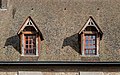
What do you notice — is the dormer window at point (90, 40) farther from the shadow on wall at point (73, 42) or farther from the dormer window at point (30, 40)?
the dormer window at point (30, 40)

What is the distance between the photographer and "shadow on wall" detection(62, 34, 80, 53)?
18.9 meters

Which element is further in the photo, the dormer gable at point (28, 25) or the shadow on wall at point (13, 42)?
the shadow on wall at point (13, 42)

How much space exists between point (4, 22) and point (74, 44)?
5339 mm

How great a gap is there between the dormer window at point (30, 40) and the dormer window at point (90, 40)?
2607mm

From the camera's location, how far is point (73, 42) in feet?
62.7

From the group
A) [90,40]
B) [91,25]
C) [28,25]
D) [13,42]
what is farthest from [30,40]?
[91,25]

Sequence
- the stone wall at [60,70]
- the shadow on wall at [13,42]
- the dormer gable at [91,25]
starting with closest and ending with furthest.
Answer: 1. the stone wall at [60,70]
2. the dormer gable at [91,25]
3. the shadow on wall at [13,42]

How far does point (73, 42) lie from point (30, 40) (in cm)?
265

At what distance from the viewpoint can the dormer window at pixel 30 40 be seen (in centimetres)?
1862

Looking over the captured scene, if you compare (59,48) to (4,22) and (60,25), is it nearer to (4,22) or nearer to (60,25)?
(60,25)

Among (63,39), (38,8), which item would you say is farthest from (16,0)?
(63,39)

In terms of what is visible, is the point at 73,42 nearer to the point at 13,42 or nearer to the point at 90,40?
the point at 90,40

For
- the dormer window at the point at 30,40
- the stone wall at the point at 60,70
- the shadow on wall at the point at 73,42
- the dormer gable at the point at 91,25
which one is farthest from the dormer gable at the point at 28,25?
the dormer gable at the point at 91,25

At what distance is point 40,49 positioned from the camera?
18859 mm
